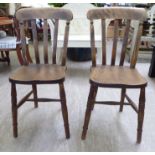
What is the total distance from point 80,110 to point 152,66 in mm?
1314

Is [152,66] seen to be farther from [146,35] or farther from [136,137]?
[136,137]

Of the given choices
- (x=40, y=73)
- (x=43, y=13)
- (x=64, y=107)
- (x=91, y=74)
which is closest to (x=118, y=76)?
(x=91, y=74)

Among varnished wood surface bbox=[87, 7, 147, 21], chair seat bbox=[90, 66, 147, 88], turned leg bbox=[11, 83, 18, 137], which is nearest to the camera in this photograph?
chair seat bbox=[90, 66, 147, 88]

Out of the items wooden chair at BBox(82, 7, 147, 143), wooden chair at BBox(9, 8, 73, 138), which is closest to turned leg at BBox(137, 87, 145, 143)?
wooden chair at BBox(82, 7, 147, 143)

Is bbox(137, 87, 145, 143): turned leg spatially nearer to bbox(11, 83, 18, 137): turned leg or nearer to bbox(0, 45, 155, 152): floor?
bbox(0, 45, 155, 152): floor

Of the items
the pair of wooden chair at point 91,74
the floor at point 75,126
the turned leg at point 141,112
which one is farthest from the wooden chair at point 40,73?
the turned leg at point 141,112

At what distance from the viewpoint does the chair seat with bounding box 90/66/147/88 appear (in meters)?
1.45

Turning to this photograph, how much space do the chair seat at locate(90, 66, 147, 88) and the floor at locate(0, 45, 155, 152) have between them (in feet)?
1.50

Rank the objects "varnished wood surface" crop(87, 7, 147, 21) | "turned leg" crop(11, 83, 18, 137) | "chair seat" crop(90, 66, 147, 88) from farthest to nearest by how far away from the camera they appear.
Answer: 1. "varnished wood surface" crop(87, 7, 147, 21)
2. "turned leg" crop(11, 83, 18, 137)
3. "chair seat" crop(90, 66, 147, 88)

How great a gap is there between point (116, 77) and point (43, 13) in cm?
76

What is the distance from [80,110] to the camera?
2.07 meters

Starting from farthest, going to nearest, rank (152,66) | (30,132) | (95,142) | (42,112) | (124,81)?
(152,66), (42,112), (30,132), (95,142), (124,81)

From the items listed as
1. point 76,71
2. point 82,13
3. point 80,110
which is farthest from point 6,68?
point 80,110

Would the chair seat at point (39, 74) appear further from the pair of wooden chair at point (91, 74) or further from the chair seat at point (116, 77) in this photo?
the chair seat at point (116, 77)
